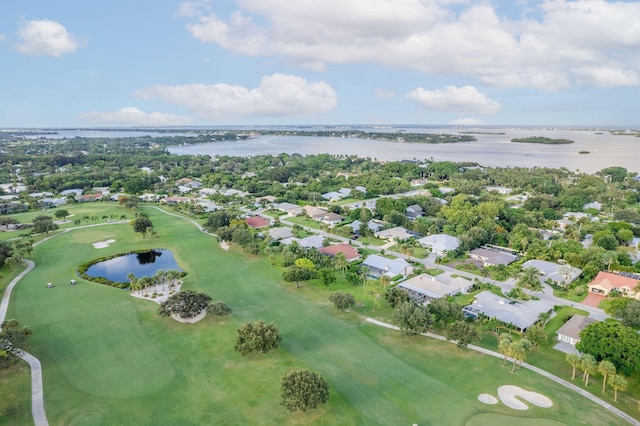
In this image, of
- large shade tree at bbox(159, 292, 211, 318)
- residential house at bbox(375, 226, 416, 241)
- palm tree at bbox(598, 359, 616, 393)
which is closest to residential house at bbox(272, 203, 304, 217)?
residential house at bbox(375, 226, 416, 241)

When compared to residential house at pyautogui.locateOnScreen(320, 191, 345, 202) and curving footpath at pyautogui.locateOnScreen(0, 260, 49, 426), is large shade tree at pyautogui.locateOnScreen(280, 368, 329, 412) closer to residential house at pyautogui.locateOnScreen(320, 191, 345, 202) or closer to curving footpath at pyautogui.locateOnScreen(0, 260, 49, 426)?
curving footpath at pyautogui.locateOnScreen(0, 260, 49, 426)

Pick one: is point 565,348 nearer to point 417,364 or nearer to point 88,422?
point 417,364

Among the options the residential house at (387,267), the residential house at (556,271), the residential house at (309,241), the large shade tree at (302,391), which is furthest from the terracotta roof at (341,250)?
the large shade tree at (302,391)

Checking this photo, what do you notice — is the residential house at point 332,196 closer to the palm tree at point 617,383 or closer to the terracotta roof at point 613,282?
the terracotta roof at point 613,282

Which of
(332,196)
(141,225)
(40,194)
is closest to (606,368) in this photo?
(141,225)

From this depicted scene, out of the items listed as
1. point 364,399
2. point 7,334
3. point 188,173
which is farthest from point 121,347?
point 188,173

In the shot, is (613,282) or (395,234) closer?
(613,282)

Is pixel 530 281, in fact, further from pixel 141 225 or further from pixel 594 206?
pixel 594 206
